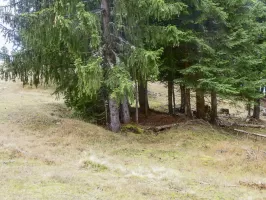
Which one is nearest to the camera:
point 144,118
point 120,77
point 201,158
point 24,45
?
point 201,158

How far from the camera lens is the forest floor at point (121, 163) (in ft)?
21.5

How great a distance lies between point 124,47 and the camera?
40.1 feet

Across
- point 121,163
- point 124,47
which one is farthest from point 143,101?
point 121,163

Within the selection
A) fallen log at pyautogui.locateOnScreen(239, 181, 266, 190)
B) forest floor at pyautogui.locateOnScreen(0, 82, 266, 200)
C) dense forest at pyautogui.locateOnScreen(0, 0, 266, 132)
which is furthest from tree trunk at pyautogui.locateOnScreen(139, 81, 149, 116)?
fallen log at pyautogui.locateOnScreen(239, 181, 266, 190)

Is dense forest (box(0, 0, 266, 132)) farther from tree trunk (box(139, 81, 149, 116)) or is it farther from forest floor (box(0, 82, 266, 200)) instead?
tree trunk (box(139, 81, 149, 116))

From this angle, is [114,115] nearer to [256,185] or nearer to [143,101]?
[143,101]

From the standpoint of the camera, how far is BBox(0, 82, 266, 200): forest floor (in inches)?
258

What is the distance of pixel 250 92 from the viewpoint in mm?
13633

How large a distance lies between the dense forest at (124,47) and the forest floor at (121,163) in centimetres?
175

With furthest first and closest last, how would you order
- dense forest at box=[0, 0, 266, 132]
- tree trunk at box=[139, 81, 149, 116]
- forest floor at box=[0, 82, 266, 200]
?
1. tree trunk at box=[139, 81, 149, 116]
2. dense forest at box=[0, 0, 266, 132]
3. forest floor at box=[0, 82, 266, 200]

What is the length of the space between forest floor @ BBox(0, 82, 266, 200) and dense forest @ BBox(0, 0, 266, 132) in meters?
1.75

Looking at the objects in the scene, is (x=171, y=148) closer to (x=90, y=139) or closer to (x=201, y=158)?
(x=201, y=158)

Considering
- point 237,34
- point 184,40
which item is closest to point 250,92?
point 237,34

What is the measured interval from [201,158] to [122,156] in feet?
8.43
